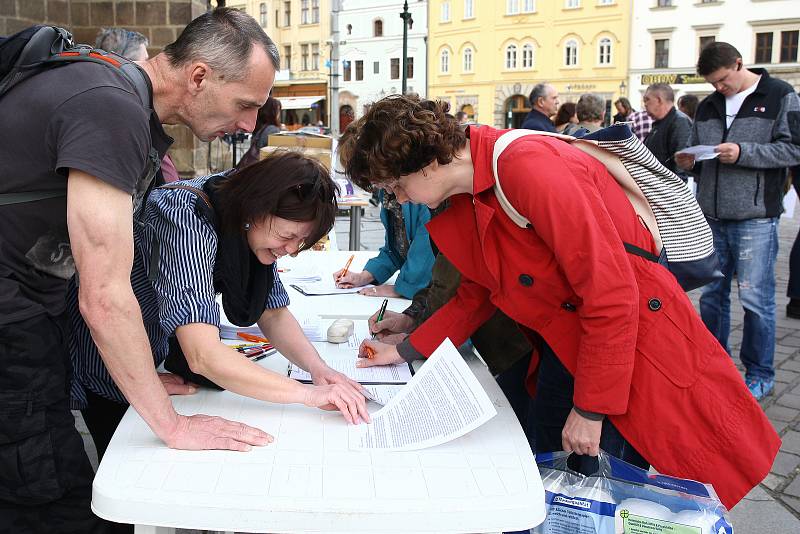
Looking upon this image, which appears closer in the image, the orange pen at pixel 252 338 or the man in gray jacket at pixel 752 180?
the orange pen at pixel 252 338

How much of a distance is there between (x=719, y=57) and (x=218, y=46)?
9.45 feet

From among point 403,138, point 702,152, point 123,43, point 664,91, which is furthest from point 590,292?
point 664,91

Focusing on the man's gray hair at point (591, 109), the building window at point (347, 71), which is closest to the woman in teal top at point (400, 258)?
the man's gray hair at point (591, 109)

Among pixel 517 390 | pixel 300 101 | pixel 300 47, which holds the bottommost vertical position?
pixel 517 390

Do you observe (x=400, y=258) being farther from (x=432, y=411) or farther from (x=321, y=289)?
(x=432, y=411)

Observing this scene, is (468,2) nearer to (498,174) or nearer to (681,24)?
(681,24)

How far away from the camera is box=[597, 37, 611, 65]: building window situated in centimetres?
3431

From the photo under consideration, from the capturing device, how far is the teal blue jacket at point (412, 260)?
2.71 metres

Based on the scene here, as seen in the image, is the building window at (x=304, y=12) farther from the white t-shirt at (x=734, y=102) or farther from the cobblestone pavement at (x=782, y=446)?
→ the white t-shirt at (x=734, y=102)

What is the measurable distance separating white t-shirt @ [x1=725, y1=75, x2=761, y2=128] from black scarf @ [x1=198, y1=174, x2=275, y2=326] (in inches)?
112

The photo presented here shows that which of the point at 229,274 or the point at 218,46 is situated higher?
the point at 218,46

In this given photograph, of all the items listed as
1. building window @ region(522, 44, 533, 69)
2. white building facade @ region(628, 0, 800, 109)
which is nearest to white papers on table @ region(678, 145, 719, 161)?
white building facade @ region(628, 0, 800, 109)

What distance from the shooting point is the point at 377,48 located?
4334 cm

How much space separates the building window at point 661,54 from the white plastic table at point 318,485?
34.6m
